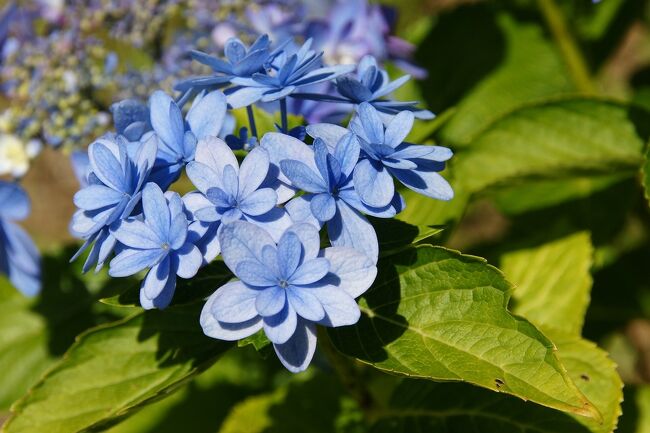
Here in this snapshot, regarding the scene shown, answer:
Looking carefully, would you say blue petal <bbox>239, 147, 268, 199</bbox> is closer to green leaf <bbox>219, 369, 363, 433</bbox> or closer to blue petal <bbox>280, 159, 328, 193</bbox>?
blue petal <bbox>280, 159, 328, 193</bbox>

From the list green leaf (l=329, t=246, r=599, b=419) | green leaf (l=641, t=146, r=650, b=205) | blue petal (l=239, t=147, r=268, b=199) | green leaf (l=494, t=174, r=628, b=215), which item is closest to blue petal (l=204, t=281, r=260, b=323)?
blue petal (l=239, t=147, r=268, b=199)

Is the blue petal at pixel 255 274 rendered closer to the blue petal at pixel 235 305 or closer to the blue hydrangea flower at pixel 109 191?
the blue petal at pixel 235 305

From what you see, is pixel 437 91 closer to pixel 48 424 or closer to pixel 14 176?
pixel 14 176

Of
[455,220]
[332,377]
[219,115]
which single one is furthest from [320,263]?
[332,377]

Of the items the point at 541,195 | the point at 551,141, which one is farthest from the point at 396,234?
the point at 541,195

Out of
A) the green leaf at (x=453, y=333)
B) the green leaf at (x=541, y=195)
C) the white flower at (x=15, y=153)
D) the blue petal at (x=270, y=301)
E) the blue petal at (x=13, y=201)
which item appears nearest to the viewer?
the blue petal at (x=270, y=301)

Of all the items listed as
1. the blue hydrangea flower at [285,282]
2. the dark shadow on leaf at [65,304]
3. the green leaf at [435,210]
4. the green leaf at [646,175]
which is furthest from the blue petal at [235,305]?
the dark shadow on leaf at [65,304]
